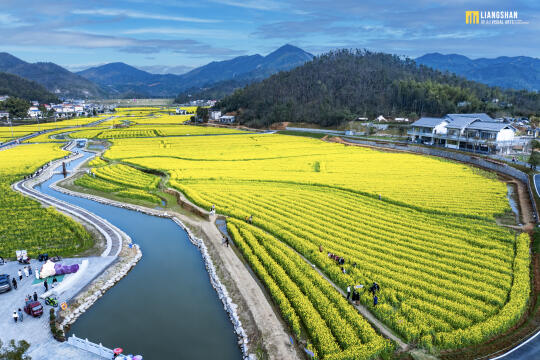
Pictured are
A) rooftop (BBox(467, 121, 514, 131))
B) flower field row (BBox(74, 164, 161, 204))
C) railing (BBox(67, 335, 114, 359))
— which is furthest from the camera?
rooftop (BBox(467, 121, 514, 131))

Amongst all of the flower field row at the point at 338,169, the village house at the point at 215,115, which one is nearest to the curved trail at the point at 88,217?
the flower field row at the point at 338,169

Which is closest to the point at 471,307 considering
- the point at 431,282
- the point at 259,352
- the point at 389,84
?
the point at 431,282

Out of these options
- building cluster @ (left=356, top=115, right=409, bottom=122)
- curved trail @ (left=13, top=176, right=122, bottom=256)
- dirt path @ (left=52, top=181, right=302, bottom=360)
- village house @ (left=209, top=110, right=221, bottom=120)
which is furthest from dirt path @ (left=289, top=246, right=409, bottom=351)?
village house @ (left=209, top=110, right=221, bottom=120)

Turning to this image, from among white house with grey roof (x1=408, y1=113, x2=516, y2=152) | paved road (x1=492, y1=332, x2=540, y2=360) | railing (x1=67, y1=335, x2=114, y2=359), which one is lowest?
railing (x1=67, y1=335, x2=114, y2=359)

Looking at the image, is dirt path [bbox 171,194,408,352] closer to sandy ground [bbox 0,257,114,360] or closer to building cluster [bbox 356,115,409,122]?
sandy ground [bbox 0,257,114,360]

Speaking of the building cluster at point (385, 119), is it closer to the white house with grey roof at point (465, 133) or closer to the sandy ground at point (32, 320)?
the white house with grey roof at point (465, 133)

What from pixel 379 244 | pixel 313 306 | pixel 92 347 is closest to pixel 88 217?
pixel 92 347

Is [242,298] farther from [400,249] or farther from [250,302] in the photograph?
[400,249]
